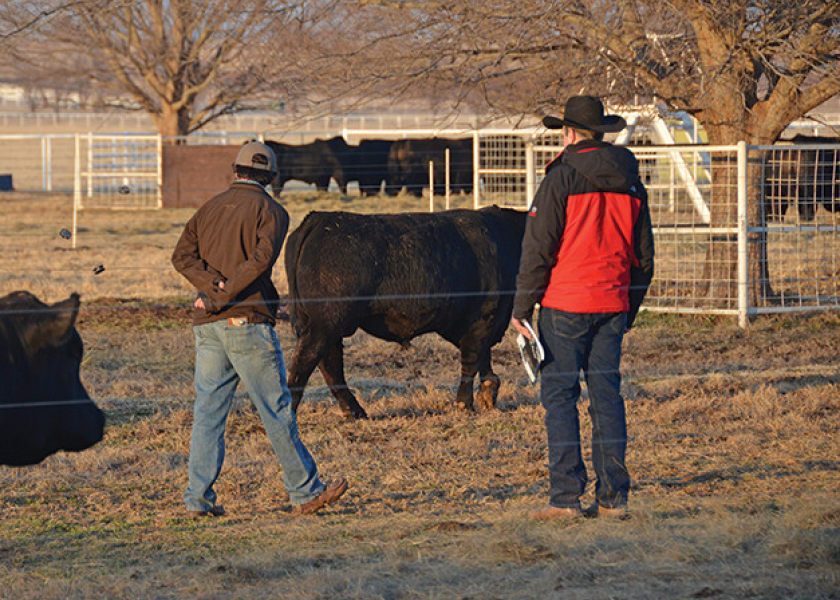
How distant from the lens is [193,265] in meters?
5.65

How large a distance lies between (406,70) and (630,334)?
338 cm

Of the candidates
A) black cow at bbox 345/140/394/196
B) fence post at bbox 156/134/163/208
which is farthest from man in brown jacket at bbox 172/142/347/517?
black cow at bbox 345/140/394/196

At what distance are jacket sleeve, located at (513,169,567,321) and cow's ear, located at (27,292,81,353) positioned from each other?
1.92 meters

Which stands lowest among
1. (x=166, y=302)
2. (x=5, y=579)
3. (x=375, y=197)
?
(x=5, y=579)

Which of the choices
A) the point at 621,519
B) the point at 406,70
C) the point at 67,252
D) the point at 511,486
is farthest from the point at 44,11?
the point at 67,252

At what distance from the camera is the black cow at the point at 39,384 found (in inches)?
190

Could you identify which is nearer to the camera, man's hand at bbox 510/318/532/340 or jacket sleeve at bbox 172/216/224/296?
man's hand at bbox 510/318/532/340

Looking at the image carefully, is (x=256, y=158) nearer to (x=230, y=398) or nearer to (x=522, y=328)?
(x=230, y=398)

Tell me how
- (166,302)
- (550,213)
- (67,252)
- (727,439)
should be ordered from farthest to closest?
(67,252), (166,302), (727,439), (550,213)

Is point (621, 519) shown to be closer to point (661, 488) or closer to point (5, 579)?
point (661, 488)

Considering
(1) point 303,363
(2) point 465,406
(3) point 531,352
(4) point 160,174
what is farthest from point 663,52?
(4) point 160,174

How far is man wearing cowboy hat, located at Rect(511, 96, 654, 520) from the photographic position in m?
5.12

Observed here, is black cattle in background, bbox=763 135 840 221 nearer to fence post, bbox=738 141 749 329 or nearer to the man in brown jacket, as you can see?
fence post, bbox=738 141 749 329

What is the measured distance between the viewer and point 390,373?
944 centimetres
